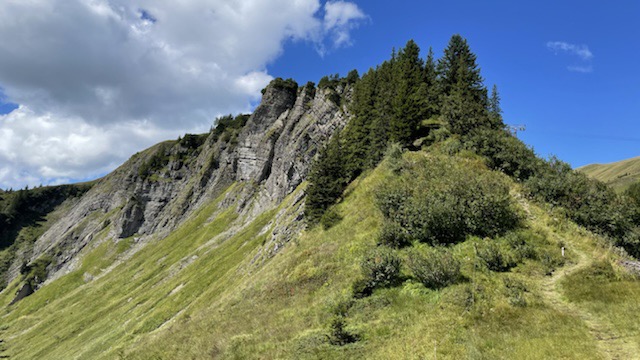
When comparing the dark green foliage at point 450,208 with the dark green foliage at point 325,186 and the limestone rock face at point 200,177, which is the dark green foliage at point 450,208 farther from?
the limestone rock face at point 200,177

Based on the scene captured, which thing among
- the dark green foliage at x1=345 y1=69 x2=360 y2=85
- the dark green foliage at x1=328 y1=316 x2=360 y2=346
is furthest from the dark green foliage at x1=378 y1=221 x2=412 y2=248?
the dark green foliage at x1=345 y1=69 x2=360 y2=85

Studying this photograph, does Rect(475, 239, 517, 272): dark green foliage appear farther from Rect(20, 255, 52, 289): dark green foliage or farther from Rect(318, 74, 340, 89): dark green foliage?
Rect(20, 255, 52, 289): dark green foliage

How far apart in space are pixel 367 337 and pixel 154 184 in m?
170

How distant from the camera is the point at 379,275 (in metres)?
19.1

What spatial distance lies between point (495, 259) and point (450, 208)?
4.57 metres

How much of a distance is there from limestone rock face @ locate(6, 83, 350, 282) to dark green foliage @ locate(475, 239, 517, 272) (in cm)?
4057

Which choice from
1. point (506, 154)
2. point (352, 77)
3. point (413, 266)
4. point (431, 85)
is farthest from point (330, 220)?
point (352, 77)

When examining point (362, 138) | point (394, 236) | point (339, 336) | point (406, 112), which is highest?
point (406, 112)

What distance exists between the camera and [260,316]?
2261 centimetres

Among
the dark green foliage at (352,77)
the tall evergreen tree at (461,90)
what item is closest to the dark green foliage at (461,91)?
the tall evergreen tree at (461,90)

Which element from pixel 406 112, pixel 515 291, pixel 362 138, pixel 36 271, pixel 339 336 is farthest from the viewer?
pixel 36 271

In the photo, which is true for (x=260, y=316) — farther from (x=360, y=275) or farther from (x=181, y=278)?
(x=181, y=278)

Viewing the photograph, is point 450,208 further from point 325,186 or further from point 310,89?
point 310,89

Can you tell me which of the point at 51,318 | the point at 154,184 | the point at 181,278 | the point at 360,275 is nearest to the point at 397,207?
the point at 360,275
